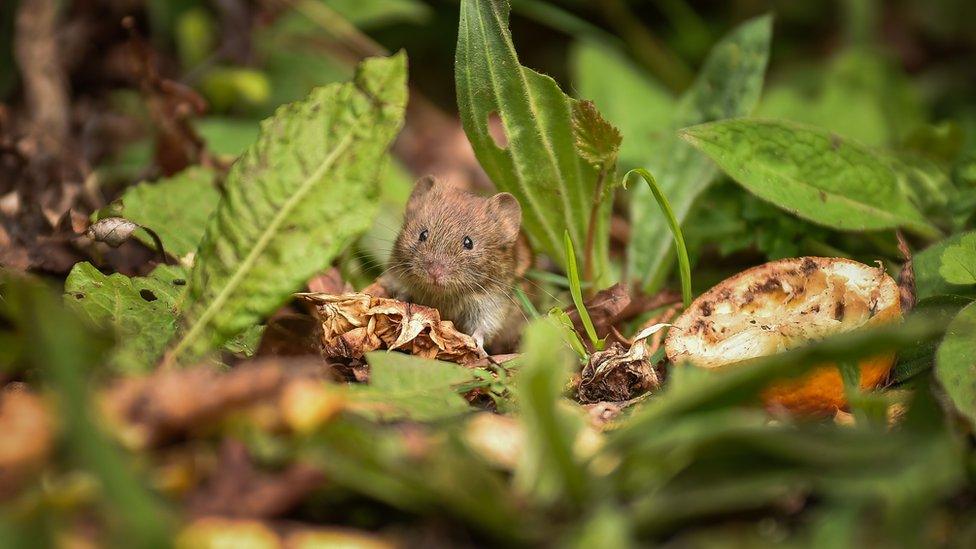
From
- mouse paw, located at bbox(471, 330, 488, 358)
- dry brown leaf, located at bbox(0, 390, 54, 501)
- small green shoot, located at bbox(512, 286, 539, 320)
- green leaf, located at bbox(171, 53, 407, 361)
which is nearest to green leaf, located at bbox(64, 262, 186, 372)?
green leaf, located at bbox(171, 53, 407, 361)

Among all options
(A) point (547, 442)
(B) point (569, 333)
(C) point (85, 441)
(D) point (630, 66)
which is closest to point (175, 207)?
(B) point (569, 333)

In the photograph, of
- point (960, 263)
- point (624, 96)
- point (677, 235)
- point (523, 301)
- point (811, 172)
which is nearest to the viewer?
point (960, 263)

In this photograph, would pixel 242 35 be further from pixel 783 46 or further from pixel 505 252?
pixel 783 46

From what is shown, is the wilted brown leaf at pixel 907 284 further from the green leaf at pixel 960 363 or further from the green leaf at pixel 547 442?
the green leaf at pixel 547 442

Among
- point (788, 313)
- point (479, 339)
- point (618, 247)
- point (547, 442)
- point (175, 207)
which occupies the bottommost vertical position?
point (618, 247)

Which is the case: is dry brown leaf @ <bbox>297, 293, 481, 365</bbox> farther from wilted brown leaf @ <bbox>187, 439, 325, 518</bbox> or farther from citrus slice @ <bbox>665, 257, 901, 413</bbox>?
wilted brown leaf @ <bbox>187, 439, 325, 518</bbox>

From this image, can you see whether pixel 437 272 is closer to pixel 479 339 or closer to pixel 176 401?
pixel 479 339
